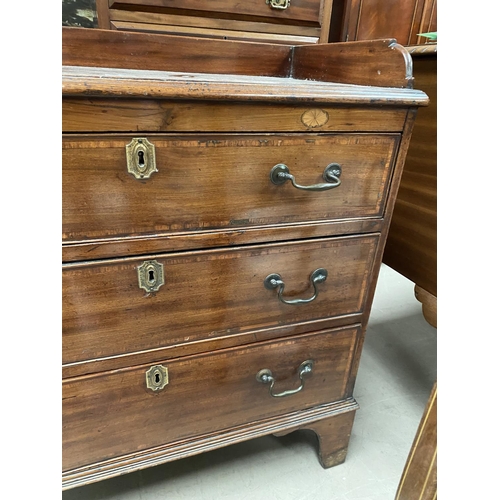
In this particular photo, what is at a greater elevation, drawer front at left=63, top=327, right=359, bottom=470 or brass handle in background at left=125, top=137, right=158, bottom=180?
brass handle in background at left=125, top=137, right=158, bottom=180

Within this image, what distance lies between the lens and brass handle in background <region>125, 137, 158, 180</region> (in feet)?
1.91

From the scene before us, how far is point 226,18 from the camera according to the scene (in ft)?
3.24

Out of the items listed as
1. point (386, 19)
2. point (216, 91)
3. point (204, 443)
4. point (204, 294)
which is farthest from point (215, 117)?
point (386, 19)

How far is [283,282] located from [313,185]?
189 mm

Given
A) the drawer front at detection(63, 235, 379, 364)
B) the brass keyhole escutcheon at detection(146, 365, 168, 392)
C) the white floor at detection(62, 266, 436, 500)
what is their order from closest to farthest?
the drawer front at detection(63, 235, 379, 364) < the brass keyhole escutcheon at detection(146, 365, 168, 392) < the white floor at detection(62, 266, 436, 500)

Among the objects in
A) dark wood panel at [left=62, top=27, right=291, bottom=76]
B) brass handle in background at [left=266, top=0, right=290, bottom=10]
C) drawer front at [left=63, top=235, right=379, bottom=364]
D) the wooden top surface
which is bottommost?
drawer front at [left=63, top=235, right=379, bottom=364]

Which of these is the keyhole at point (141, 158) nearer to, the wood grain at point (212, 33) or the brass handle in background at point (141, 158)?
the brass handle in background at point (141, 158)

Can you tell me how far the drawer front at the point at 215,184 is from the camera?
585mm

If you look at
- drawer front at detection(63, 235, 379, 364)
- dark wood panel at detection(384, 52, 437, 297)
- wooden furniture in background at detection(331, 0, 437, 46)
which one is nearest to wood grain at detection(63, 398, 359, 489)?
drawer front at detection(63, 235, 379, 364)

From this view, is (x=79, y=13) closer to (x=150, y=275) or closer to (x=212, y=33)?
(x=212, y=33)

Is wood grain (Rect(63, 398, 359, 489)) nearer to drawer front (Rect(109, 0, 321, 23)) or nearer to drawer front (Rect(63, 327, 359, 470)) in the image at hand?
drawer front (Rect(63, 327, 359, 470))

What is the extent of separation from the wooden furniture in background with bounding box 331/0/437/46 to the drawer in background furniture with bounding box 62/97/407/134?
75 cm

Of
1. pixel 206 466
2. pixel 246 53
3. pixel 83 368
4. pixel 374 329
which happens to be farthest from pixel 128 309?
pixel 374 329
